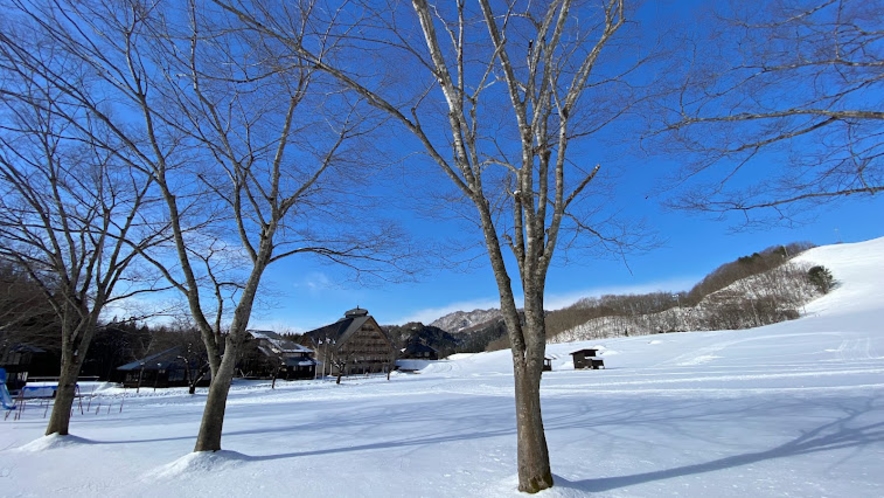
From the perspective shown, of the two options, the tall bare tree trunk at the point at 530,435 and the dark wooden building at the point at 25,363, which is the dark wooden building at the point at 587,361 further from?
the dark wooden building at the point at 25,363

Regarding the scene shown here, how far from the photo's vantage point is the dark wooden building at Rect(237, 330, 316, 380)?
38531 millimetres

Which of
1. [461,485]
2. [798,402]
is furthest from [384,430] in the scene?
[798,402]

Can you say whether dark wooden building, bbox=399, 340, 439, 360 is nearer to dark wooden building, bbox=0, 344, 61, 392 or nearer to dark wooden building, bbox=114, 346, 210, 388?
dark wooden building, bbox=114, 346, 210, 388

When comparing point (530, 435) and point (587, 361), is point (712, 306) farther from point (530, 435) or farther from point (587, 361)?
point (530, 435)

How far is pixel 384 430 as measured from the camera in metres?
7.43

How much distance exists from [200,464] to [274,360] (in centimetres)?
3679

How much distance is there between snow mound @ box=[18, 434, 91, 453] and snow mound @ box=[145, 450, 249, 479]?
3.36m

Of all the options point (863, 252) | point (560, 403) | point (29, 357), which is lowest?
point (560, 403)

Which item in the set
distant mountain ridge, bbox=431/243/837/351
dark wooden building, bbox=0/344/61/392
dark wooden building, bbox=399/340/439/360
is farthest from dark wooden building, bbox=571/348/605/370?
dark wooden building, bbox=399/340/439/360

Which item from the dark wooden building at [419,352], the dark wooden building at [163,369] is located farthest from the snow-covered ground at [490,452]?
the dark wooden building at [419,352]

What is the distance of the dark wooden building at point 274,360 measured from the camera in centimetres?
3853

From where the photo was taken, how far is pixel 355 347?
49656 millimetres

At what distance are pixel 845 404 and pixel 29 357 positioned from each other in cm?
5340

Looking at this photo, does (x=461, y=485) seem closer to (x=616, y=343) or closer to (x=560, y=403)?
(x=560, y=403)
